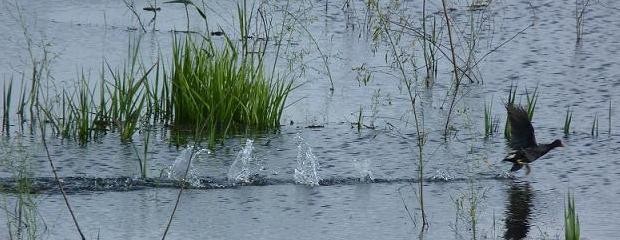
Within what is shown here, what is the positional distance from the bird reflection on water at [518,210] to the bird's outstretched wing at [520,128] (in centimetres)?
23

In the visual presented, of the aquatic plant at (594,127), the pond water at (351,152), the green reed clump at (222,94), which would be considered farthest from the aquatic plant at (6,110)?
the aquatic plant at (594,127)

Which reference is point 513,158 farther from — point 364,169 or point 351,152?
point 351,152

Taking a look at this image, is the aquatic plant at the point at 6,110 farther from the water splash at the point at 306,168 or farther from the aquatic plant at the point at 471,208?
the aquatic plant at the point at 471,208

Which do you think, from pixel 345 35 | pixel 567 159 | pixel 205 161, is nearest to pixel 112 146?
pixel 205 161

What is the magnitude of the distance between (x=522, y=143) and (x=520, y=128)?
10 centimetres

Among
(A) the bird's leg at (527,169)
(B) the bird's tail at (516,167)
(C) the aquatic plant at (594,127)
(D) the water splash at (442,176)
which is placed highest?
(C) the aquatic plant at (594,127)

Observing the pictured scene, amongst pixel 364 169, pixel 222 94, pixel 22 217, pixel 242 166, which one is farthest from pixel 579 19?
pixel 22 217

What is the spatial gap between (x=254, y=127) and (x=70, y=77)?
→ 1656 millimetres

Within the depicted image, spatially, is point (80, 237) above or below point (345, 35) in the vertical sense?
below

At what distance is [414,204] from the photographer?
19.7 ft

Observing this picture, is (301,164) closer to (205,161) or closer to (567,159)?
(205,161)

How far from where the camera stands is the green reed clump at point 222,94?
24.5 feet

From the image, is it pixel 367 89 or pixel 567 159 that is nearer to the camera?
pixel 567 159

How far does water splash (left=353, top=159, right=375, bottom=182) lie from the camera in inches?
257
